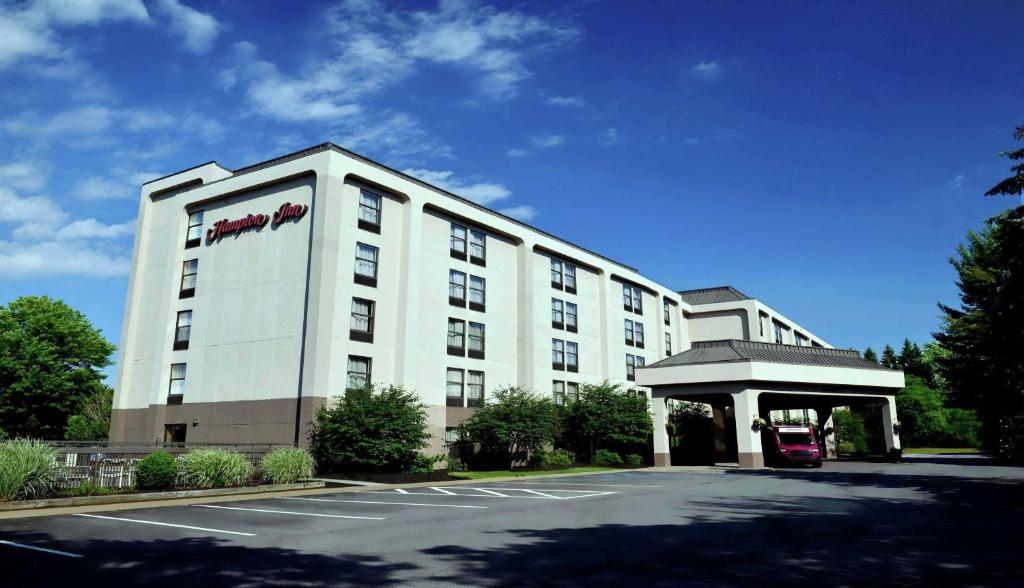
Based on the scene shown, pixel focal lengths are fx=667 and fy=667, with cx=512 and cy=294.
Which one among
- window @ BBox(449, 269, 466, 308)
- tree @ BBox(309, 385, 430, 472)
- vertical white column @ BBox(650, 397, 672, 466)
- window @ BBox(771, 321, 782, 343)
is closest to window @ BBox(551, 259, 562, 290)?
window @ BBox(449, 269, 466, 308)

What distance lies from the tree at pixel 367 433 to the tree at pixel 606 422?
13.8 m

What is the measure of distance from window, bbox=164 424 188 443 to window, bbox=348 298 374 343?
34.2ft

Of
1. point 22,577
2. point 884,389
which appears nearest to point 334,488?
point 22,577

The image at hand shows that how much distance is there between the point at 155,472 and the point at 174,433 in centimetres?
1667

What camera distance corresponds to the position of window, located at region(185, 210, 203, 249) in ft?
119

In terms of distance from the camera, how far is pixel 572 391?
45.6 meters

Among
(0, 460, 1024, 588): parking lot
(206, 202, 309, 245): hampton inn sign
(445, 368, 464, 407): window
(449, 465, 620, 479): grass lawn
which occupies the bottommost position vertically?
(449, 465, 620, 479): grass lawn

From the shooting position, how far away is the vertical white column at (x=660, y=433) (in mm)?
38812

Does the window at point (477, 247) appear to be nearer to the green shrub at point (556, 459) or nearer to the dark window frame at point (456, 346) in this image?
the dark window frame at point (456, 346)

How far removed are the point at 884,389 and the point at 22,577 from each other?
45704 millimetres

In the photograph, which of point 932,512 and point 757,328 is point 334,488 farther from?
point 757,328

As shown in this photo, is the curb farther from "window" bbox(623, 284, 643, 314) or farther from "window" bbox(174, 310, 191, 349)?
"window" bbox(623, 284, 643, 314)

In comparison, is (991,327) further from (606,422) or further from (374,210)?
(374,210)

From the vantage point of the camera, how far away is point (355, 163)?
32.7m
